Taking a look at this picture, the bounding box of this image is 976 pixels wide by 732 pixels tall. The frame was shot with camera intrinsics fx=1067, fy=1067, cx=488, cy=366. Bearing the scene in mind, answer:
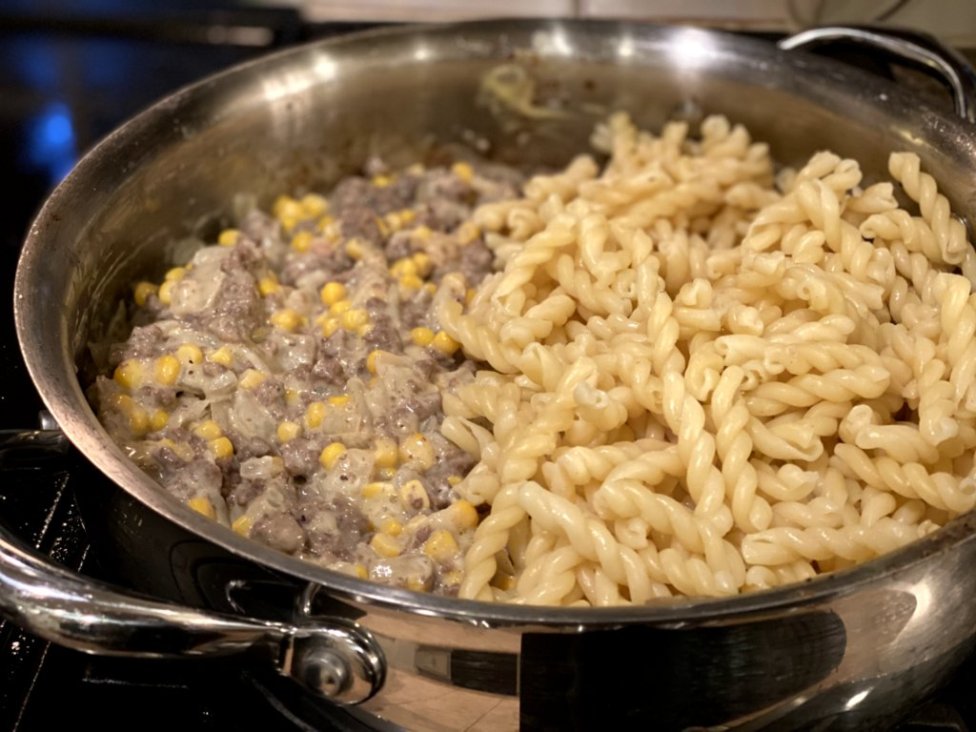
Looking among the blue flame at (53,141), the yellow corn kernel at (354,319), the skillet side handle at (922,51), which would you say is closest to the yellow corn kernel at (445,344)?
the yellow corn kernel at (354,319)

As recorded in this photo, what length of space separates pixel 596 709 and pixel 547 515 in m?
0.28

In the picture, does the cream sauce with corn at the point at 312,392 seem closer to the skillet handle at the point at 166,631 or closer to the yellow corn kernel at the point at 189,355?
the yellow corn kernel at the point at 189,355

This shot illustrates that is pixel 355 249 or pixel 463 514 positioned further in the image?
pixel 355 249

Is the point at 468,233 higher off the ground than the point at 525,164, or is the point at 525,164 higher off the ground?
the point at 525,164

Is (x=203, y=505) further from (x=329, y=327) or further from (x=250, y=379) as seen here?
(x=329, y=327)

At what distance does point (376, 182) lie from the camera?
7.64 ft

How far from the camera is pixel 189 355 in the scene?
176cm

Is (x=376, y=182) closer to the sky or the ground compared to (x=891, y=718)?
closer to the sky

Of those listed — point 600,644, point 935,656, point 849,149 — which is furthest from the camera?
point 849,149

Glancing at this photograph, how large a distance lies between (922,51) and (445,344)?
1122 millimetres

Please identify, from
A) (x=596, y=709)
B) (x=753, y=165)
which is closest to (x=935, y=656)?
Answer: (x=596, y=709)

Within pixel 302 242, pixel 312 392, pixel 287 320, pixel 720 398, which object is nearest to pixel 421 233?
pixel 302 242

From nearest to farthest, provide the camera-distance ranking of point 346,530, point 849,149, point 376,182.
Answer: point 346,530 < point 849,149 < point 376,182

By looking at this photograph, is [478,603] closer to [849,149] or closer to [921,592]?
[921,592]
